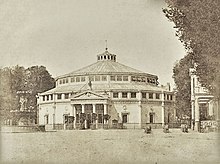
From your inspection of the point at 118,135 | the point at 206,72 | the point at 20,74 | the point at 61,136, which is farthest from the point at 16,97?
the point at 206,72

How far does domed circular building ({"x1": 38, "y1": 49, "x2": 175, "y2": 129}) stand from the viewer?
2.91 m

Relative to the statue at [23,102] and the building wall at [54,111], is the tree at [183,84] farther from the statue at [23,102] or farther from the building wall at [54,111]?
the statue at [23,102]

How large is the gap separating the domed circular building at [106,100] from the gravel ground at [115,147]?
6 centimetres

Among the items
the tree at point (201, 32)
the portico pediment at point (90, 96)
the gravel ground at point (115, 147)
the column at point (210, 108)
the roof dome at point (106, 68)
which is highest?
the tree at point (201, 32)

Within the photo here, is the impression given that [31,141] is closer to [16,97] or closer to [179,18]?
[16,97]

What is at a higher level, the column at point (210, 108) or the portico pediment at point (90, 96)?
the portico pediment at point (90, 96)

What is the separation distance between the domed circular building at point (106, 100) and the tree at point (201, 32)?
6.5 inches

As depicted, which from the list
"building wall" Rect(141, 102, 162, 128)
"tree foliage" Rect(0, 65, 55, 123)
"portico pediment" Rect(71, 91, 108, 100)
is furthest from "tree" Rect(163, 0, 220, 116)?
"tree foliage" Rect(0, 65, 55, 123)

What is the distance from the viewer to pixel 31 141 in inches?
114

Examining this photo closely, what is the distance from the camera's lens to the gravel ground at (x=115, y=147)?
110 inches

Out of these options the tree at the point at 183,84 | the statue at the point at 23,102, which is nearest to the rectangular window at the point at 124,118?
the tree at the point at 183,84

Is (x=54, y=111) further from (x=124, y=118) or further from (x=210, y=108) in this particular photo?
(x=210, y=108)

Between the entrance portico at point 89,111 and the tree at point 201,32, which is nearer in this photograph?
the tree at point 201,32

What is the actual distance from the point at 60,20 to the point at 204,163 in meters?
1.09
